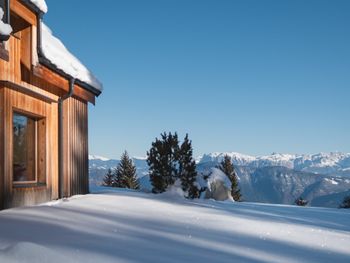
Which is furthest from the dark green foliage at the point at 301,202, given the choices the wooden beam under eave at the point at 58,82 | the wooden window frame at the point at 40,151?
the wooden window frame at the point at 40,151

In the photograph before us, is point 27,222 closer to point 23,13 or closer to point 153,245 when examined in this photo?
point 153,245

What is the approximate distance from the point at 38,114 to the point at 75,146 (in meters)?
2.09

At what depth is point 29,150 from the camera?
10289 millimetres

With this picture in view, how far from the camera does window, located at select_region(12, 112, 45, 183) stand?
9773 mm

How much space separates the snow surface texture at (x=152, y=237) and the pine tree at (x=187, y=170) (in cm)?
1055

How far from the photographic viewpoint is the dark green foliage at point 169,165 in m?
20.0

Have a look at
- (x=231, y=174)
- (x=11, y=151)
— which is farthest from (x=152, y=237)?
(x=231, y=174)

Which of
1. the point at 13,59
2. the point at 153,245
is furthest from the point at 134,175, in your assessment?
the point at 153,245

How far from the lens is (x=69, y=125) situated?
11.6 meters

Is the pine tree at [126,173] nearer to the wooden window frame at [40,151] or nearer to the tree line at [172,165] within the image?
the tree line at [172,165]

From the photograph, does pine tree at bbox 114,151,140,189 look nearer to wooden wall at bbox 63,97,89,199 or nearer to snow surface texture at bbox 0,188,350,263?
wooden wall at bbox 63,97,89,199

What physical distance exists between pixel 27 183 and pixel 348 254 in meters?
6.56

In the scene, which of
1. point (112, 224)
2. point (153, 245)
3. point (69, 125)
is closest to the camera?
point (153, 245)

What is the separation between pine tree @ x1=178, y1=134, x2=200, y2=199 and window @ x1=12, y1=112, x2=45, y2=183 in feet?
34.0
